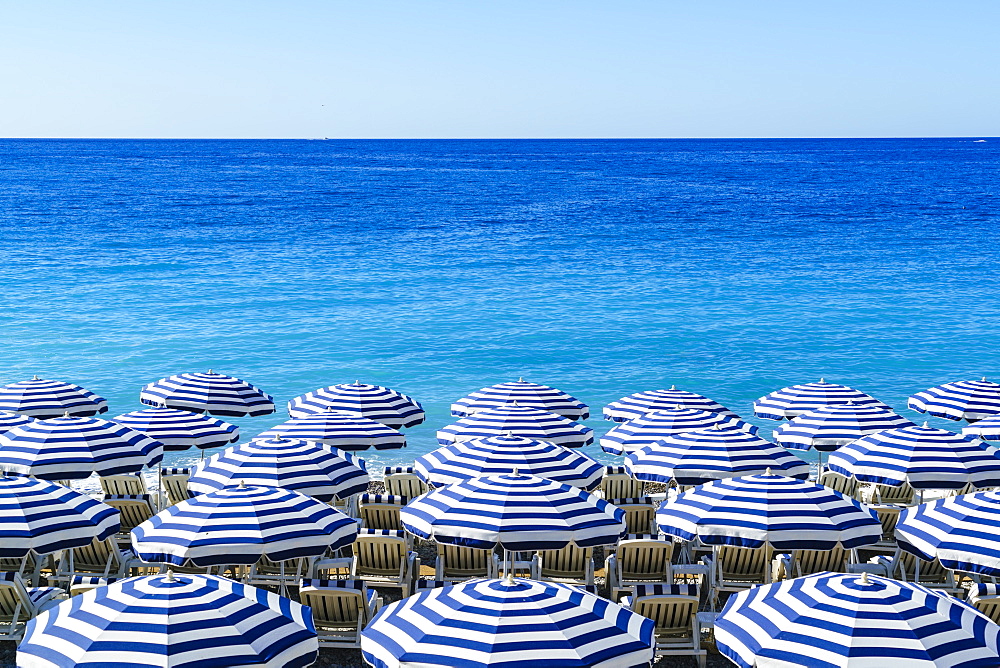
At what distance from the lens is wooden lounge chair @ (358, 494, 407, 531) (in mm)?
11453

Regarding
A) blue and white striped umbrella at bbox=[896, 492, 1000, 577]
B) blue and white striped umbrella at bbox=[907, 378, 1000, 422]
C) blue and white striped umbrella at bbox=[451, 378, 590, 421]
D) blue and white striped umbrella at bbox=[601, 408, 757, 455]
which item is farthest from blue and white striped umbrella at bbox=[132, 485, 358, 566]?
blue and white striped umbrella at bbox=[907, 378, 1000, 422]

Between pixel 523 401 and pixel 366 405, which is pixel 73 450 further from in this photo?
pixel 523 401

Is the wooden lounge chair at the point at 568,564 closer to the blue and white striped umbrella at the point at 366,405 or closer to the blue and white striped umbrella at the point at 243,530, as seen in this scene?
the blue and white striped umbrella at the point at 243,530

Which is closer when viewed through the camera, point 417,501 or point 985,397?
point 417,501

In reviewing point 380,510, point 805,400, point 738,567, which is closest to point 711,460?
point 738,567

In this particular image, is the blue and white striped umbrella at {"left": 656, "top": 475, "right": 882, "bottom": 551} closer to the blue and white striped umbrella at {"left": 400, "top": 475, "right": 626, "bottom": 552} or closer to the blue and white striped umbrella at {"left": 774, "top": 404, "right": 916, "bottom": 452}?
the blue and white striped umbrella at {"left": 400, "top": 475, "right": 626, "bottom": 552}

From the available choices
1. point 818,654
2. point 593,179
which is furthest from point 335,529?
point 593,179

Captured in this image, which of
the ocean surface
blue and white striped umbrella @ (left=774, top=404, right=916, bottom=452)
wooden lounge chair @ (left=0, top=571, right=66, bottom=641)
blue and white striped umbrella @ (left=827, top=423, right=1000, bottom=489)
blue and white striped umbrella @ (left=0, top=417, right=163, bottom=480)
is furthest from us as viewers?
the ocean surface

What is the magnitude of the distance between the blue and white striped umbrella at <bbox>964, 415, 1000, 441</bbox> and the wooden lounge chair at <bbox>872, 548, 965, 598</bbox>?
4068mm

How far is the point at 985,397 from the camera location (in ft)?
49.9

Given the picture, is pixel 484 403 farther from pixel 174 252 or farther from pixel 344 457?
pixel 174 252

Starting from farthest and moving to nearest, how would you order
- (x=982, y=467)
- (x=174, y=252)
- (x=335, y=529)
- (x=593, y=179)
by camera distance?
(x=593, y=179) < (x=174, y=252) < (x=982, y=467) < (x=335, y=529)

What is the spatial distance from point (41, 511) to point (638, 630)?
5.60 metres

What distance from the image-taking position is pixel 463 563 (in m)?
10.3
